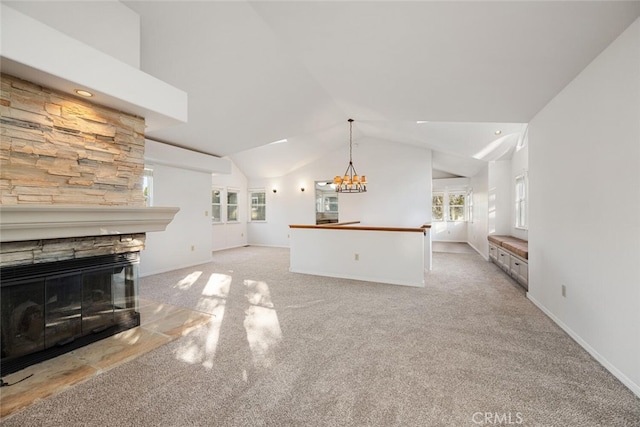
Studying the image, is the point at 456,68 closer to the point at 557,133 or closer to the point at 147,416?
the point at 557,133

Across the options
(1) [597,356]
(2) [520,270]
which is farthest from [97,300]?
(2) [520,270]

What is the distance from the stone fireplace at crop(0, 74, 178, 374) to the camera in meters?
2.07

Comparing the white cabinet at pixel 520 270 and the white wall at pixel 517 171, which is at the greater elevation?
the white wall at pixel 517 171

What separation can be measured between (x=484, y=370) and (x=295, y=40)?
3599mm

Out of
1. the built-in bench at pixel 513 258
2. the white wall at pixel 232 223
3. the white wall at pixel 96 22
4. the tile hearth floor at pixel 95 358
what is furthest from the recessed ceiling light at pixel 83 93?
the white wall at pixel 232 223

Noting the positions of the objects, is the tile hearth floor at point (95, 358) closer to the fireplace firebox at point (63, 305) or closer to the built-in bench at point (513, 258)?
the fireplace firebox at point (63, 305)

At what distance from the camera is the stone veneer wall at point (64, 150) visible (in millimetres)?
2074

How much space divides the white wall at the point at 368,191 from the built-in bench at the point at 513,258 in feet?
7.08

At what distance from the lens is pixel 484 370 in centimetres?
208

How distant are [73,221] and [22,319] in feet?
2.80

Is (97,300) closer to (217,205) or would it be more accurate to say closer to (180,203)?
(180,203)

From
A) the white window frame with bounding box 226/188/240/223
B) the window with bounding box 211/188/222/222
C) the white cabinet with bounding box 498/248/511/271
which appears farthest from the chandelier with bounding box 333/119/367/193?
the window with bounding box 211/188/222/222

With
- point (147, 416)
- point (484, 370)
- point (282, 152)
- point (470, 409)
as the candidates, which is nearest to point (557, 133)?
point (484, 370)

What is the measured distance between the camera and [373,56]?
2947 mm
